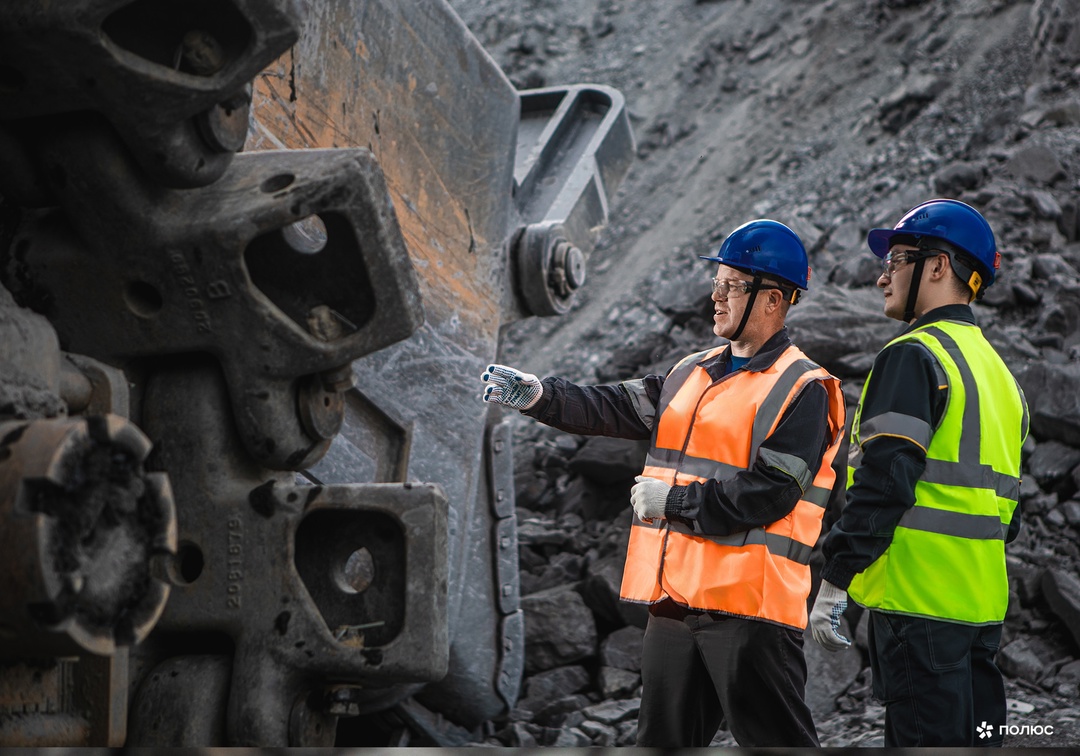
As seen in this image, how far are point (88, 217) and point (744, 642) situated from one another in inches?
64.3

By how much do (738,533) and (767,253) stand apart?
711 millimetres

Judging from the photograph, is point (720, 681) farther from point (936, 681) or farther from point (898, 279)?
point (898, 279)

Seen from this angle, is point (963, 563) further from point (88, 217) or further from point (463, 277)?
point (88, 217)

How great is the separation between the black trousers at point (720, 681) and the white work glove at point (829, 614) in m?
0.12

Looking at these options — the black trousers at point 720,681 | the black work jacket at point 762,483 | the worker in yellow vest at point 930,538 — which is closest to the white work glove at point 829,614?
the worker in yellow vest at point 930,538

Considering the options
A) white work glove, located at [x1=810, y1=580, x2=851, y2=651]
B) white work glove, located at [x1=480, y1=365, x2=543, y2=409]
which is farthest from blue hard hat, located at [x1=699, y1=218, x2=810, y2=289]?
white work glove, located at [x1=810, y1=580, x2=851, y2=651]

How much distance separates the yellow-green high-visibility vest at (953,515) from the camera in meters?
2.42

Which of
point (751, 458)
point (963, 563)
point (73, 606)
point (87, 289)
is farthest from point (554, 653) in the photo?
point (73, 606)

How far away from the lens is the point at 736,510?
2570mm

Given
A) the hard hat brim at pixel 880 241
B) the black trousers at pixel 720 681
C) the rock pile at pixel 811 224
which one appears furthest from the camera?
the rock pile at pixel 811 224

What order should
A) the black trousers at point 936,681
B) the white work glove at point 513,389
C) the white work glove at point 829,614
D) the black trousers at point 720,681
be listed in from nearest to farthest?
1. the black trousers at point 936,681
2. the white work glove at point 829,614
3. the black trousers at point 720,681
4. the white work glove at point 513,389

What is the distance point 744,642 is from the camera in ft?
8.50

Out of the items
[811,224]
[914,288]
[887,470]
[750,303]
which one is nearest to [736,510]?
[887,470]

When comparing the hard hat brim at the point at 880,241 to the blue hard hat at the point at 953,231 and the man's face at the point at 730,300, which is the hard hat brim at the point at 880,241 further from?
the man's face at the point at 730,300
